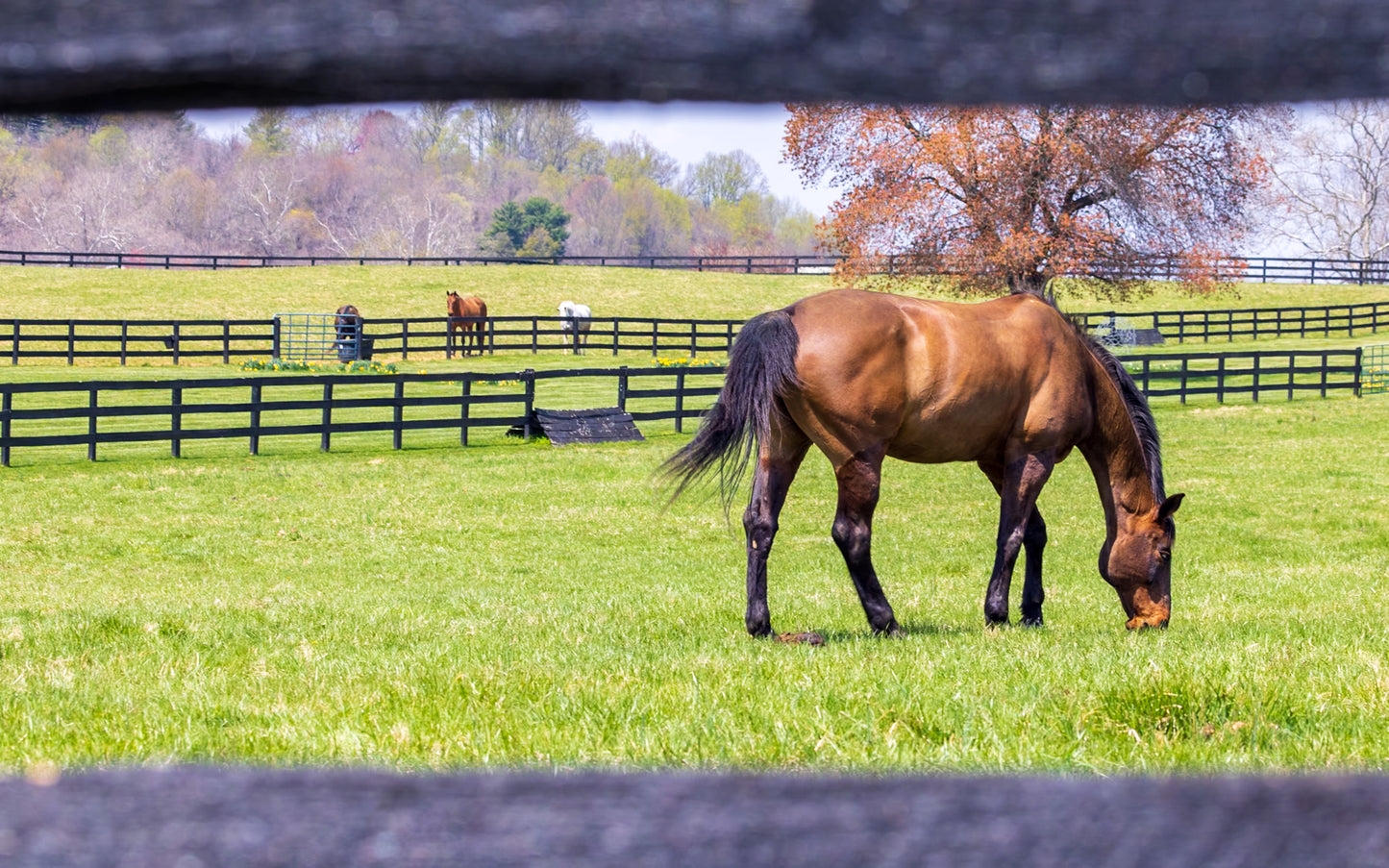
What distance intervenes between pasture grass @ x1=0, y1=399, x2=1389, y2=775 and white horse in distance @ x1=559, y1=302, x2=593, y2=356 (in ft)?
64.9

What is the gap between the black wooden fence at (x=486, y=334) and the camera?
37000 millimetres

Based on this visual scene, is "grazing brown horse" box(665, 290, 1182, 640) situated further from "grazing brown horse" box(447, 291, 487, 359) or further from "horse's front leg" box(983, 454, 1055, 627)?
"grazing brown horse" box(447, 291, 487, 359)

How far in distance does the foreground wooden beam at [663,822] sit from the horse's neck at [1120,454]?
759 centimetres

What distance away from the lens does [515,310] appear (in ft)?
185

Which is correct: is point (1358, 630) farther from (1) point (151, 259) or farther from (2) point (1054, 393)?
(1) point (151, 259)

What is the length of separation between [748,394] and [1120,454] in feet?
8.90

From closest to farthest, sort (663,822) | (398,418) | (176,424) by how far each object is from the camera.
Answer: (663,822), (176,424), (398,418)

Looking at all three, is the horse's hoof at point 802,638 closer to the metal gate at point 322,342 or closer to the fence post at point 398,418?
the fence post at point 398,418

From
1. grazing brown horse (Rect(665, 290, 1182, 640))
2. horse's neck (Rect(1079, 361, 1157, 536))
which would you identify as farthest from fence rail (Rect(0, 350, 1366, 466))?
horse's neck (Rect(1079, 361, 1157, 536))

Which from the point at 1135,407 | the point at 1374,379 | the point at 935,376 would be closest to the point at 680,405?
the point at 1135,407

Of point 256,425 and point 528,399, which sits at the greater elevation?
point 528,399

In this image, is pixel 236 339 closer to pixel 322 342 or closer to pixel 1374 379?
pixel 322 342

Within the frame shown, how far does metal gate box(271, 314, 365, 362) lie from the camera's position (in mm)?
39250

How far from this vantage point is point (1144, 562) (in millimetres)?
8227
